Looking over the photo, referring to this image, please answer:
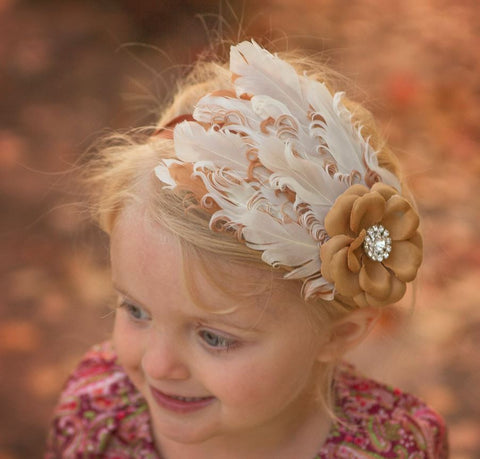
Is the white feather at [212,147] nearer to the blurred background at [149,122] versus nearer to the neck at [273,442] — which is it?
the blurred background at [149,122]

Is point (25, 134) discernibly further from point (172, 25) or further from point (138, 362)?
point (138, 362)

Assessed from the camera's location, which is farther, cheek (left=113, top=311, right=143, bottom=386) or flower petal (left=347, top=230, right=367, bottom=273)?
cheek (left=113, top=311, right=143, bottom=386)

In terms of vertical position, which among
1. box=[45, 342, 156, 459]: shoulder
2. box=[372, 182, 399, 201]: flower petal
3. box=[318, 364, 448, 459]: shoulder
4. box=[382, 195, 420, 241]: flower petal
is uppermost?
box=[372, 182, 399, 201]: flower petal

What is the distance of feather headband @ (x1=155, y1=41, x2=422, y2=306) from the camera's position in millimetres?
1189

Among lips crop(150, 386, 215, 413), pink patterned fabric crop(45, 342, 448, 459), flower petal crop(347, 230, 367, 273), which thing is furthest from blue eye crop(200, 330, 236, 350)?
pink patterned fabric crop(45, 342, 448, 459)

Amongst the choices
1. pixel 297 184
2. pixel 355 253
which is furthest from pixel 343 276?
pixel 297 184

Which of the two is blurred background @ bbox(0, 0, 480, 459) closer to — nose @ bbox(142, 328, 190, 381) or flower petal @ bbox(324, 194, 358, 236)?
flower petal @ bbox(324, 194, 358, 236)

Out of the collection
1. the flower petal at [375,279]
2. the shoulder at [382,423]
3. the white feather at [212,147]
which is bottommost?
the shoulder at [382,423]

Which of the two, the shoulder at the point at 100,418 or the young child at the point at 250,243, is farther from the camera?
the shoulder at the point at 100,418

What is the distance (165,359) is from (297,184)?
0.33 m

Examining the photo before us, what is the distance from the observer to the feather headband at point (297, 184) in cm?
119

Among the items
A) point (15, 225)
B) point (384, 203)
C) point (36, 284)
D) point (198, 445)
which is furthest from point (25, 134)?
point (384, 203)

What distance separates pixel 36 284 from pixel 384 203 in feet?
5.60

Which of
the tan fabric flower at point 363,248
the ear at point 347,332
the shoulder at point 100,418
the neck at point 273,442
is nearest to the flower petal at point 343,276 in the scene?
the tan fabric flower at point 363,248
